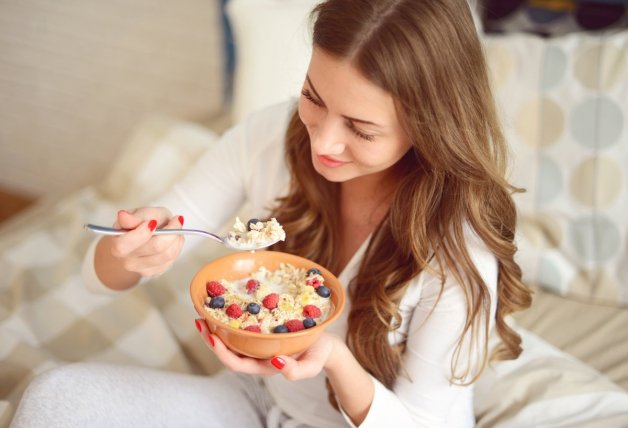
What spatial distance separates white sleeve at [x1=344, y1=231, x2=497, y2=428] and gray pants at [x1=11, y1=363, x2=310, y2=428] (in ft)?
0.78

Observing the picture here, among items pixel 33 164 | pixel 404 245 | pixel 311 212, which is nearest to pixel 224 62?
pixel 33 164

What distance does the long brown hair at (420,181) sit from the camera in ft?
2.92

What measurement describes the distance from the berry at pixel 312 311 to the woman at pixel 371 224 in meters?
0.05

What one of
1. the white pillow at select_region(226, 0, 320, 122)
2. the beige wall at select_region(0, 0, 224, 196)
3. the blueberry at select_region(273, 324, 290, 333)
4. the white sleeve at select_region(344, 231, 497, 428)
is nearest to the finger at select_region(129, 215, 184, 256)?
the blueberry at select_region(273, 324, 290, 333)

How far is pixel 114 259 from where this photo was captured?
112 cm

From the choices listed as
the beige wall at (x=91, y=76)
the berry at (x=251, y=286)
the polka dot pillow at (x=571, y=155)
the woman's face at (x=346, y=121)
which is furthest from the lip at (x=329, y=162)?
the beige wall at (x=91, y=76)

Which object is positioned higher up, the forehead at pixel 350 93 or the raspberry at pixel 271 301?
the forehead at pixel 350 93

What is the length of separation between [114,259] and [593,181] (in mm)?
1244

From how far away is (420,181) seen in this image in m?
1.04

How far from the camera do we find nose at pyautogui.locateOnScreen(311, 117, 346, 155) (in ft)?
3.06

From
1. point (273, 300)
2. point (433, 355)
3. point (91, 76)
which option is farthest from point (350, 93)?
point (91, 76)

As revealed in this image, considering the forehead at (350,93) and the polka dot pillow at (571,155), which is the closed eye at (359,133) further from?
the polka dot pillow at (571,155)

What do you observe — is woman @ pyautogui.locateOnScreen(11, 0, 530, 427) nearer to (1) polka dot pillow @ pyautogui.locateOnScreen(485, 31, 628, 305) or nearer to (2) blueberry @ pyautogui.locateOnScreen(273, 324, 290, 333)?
(2) blueberry @ pyautogui.locateOnScreen(273, 324, 290, 333)

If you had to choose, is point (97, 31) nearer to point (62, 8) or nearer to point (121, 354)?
point (62, 8)
